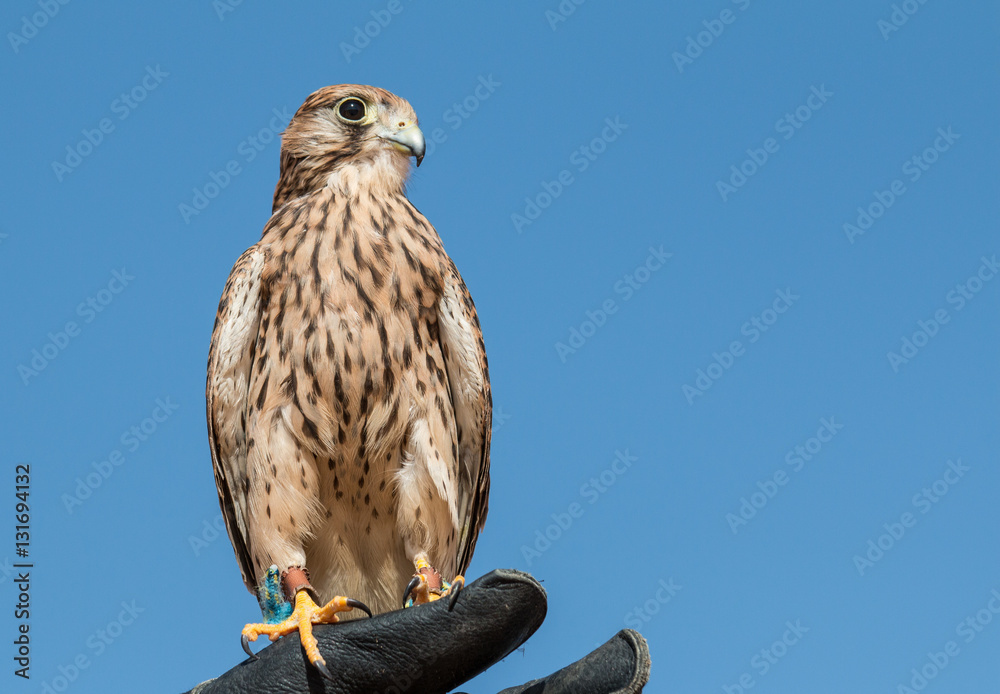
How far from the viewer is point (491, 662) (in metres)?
2.87

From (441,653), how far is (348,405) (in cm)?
105

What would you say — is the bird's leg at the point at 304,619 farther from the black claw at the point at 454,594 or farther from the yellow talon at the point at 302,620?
the black claw at the point at 454,594

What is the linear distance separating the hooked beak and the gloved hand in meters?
1.93

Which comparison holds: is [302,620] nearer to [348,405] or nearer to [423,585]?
[423,585]

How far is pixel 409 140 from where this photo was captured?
4039 millimetres

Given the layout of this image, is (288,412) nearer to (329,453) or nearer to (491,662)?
(329,453)

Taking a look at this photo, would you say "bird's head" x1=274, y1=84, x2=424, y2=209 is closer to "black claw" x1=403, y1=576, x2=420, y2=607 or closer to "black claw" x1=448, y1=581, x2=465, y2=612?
"black claw" x1=403, y1=576, x2=420, y2=607

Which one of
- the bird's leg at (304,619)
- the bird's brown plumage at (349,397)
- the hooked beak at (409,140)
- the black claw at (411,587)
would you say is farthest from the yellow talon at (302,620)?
the hooked beak at (409,140)

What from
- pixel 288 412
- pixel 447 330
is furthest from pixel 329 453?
pixel 447 330

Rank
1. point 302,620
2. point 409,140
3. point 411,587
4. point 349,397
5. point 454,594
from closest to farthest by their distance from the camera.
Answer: point 454,594
point 302,620
point 411,587
point 349,397
point 409,140

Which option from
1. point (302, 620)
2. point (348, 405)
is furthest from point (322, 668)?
point (348, 405)

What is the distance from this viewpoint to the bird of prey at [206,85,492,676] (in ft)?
11.5

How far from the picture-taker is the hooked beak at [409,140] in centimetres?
402

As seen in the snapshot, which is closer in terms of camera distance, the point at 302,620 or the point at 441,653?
the point at 441,653
